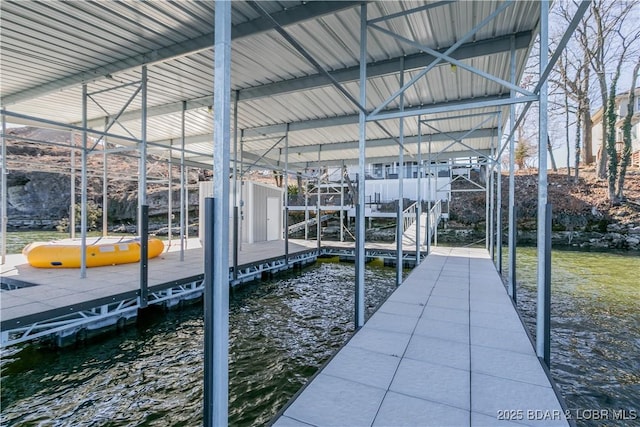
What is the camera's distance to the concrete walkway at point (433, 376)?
2.20 m

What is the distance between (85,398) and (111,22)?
180 inches

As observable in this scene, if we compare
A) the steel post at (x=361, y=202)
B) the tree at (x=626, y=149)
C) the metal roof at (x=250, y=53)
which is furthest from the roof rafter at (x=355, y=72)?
the tree at (x=626, y=149)

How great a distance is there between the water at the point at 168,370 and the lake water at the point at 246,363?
0.04ft

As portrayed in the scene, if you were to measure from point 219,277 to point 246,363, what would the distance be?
282 cm

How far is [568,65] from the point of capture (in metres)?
16.8

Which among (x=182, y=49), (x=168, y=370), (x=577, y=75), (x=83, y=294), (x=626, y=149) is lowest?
(x=168, y=370)

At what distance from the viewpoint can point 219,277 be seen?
5.65ft

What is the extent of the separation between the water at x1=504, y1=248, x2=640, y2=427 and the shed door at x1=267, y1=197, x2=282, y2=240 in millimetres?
9878

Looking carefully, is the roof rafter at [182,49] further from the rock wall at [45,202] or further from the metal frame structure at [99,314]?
the rock wall at [45,202]

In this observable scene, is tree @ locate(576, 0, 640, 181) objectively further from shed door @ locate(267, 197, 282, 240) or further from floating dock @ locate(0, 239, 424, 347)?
floating dock @ locate(0, 239, 424, 347)

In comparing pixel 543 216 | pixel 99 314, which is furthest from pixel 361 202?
pixel 99 314

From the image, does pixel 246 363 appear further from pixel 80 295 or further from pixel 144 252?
pixel 80 295

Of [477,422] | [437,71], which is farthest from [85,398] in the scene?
[437,71]

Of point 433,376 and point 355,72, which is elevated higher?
point 355,72
